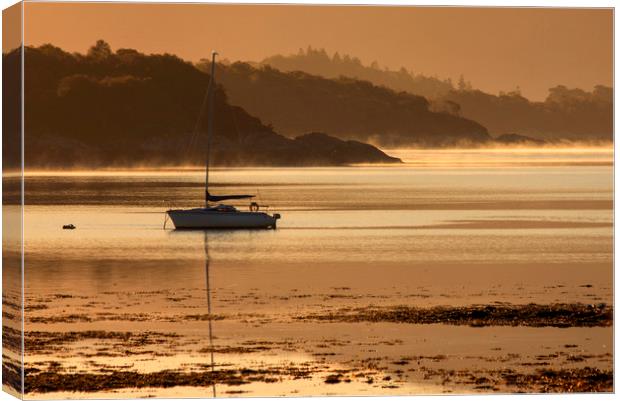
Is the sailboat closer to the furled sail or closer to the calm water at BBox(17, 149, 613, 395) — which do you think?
the furled sail

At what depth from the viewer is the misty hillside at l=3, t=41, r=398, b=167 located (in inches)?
722

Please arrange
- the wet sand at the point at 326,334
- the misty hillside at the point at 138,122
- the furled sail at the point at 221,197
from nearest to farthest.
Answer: the wet sand at the point at 326,334 < the misty hillside at the point at 138,122 < the furled sail at the point at 221,197

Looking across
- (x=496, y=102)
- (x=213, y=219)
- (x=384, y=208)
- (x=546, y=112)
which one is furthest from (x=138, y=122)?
(x=546, y=112)

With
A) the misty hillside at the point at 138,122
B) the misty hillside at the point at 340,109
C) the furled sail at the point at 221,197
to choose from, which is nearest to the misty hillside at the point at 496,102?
the misty hillside at the point at 340,109

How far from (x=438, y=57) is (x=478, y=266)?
2.36 metres

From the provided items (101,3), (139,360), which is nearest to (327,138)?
(101,3)

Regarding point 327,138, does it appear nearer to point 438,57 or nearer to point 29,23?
point 438,57

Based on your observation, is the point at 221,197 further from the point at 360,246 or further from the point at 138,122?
the point at 360,246

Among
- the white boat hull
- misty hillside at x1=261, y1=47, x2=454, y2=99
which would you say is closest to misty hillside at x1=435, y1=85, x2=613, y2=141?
misty hillside at x1=261, y1=47, x2=454, y2=99

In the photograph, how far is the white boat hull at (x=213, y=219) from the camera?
21.3 metres

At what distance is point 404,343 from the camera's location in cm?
1625

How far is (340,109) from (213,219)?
407 centimetres

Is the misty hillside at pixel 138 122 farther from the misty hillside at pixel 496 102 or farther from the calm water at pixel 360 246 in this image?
the misty hillside at pixel 496 102

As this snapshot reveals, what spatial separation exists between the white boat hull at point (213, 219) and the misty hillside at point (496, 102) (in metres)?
2.95
